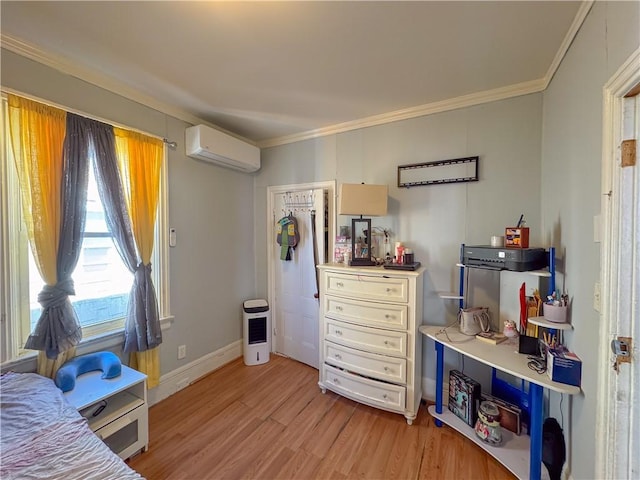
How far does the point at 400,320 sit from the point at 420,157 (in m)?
1.42

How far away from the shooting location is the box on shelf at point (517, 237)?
1700mm

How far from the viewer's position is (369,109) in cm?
237

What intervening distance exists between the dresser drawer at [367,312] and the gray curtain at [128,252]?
4.71 feet

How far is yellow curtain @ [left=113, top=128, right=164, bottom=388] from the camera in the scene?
2051 mm

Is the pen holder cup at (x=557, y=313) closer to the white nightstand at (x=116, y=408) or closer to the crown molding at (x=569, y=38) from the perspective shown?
the crown molding at (x=569, y=38)

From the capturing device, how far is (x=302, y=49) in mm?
1600

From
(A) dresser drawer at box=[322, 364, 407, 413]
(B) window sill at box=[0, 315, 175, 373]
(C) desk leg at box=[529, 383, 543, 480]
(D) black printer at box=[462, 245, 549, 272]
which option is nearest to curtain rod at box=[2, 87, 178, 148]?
(B) window sill at box=[0, 315, 175, 373]

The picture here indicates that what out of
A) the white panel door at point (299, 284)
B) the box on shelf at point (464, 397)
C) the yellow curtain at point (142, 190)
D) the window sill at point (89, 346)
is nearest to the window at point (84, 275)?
the window sill at point (89, 346)

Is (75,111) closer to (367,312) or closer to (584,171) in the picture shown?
(367,312)

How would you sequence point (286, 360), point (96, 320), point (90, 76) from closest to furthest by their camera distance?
Result: 1. point (90, 76)
2. point (96, 320)
3. point (286, 360)

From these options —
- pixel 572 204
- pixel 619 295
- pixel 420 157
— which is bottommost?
pixel 619 295

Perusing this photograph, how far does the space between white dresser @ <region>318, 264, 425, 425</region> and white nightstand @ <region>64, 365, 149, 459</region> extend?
4.58 ft

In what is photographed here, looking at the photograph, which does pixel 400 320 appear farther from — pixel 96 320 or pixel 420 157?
pixel 96 320

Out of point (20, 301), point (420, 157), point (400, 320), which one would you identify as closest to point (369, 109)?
point (420, 157)
